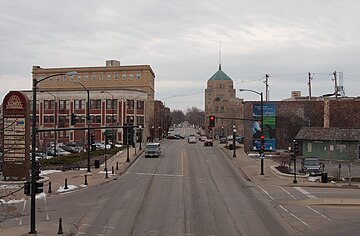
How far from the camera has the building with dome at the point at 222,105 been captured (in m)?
128

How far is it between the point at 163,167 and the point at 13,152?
1689 cm

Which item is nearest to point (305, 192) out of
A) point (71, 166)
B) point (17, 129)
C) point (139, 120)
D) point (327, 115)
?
point (17, 129)

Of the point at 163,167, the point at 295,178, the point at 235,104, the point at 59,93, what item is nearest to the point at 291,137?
the point at 163,167

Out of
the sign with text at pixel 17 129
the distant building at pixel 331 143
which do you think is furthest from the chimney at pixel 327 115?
the sign with text at pixel 17 129

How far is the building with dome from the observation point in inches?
5058

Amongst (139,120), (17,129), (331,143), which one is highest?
(139,120)

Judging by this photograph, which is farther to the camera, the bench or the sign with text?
the bench

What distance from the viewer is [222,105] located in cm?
13600

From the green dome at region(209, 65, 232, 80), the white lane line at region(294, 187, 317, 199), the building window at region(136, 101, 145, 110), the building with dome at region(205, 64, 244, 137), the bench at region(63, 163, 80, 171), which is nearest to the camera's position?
the white lane line at region(294, 187, 317, 199)

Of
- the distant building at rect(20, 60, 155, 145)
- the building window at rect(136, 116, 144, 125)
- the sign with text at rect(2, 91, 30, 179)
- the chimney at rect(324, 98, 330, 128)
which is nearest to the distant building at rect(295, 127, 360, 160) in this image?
the chimney at rect(324, 98, 330, 128)

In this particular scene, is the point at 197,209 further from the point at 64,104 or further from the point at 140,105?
the point at 64,104

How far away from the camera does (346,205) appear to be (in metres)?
27.8

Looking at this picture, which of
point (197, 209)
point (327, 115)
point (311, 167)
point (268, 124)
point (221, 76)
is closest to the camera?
point (197, 209)

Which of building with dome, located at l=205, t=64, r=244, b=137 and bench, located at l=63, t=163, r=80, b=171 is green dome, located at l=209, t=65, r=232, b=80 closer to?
building with dome, located at l=205, t=64, r=244, b=137
